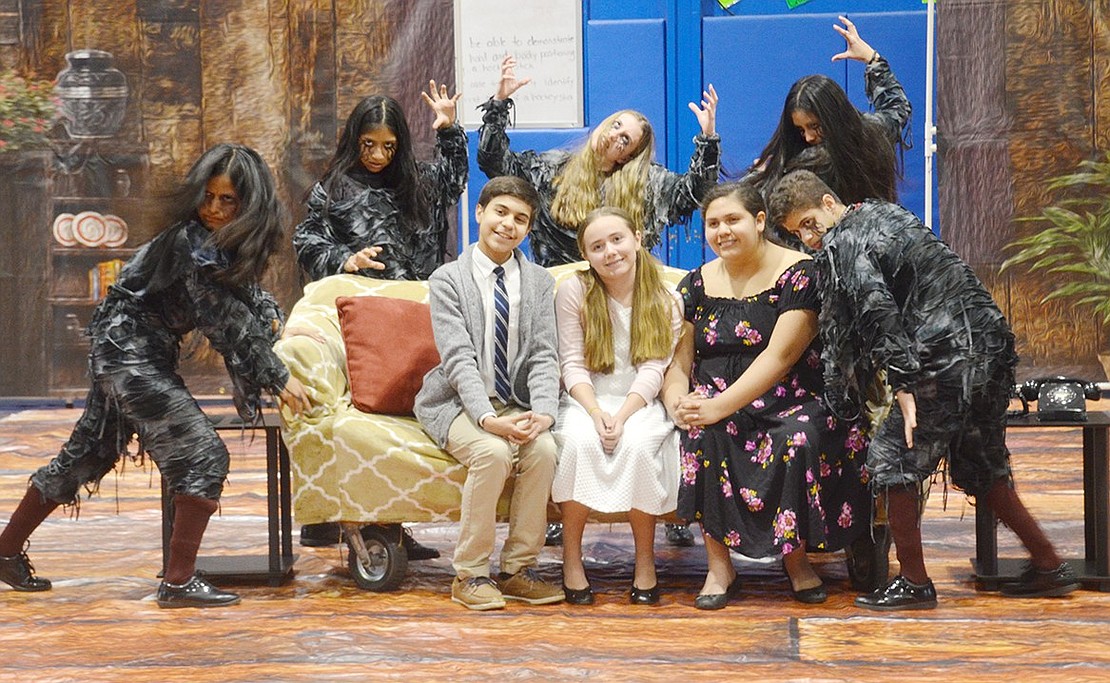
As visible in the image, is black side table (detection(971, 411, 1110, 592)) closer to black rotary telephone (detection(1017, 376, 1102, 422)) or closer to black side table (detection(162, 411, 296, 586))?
black rotary telephone (detection(1017, 376, 1102, 422))

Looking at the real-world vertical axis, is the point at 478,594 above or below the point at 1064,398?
below

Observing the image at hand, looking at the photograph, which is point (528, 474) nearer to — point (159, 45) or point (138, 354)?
point (138, 354)

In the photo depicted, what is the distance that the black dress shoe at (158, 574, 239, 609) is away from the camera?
12.1 ft

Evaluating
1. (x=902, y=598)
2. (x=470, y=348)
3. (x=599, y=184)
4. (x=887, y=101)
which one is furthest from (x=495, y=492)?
(x=887, y=101)

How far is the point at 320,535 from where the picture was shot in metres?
4.38

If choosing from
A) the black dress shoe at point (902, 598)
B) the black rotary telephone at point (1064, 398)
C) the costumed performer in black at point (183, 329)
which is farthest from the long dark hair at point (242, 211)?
the black rotary telephone at point (1064, 398)

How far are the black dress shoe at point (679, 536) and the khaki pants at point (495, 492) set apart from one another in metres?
→ 0.85

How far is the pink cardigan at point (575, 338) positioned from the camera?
383 centimetres

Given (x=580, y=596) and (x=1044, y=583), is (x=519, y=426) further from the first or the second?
(x=1044, y=583)

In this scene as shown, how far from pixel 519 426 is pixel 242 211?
942 mm

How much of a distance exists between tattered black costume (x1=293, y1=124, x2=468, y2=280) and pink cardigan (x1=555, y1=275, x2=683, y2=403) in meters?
0.81

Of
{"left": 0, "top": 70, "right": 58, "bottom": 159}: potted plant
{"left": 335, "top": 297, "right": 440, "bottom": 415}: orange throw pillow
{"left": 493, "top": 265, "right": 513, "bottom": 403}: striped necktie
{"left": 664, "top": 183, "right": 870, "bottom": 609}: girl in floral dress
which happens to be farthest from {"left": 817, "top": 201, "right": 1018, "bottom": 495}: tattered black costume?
{"left": 0, "top": 70, "right": 58, "bottom": 159}: potted plant

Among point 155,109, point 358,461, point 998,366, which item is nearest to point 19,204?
point 155,109

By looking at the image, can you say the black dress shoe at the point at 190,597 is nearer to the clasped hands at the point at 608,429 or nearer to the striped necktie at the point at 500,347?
the striped necktie at the point at 500,347
